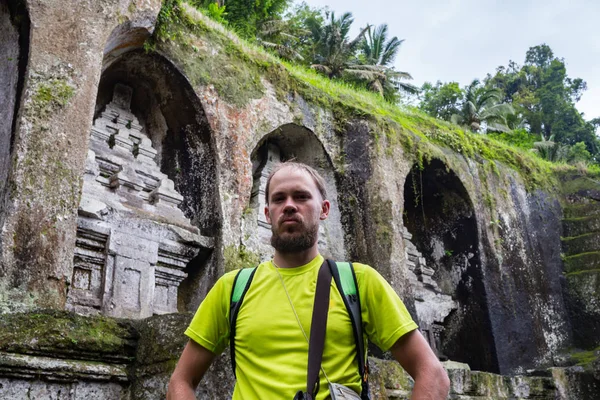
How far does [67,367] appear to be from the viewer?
3.18m

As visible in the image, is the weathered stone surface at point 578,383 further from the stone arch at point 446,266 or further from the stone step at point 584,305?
the stone step at point 584,305

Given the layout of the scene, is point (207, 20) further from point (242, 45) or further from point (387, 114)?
point (387, 114)

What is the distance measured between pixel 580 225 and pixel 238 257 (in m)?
8.29

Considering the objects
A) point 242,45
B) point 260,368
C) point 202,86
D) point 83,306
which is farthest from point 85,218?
point 260,368

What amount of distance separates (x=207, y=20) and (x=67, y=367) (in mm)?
5730

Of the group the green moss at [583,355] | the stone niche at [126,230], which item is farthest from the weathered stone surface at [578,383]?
the stone niche at [126,230]

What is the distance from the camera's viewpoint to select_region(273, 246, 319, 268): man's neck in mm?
2004

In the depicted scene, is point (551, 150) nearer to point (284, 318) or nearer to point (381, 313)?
point (381, 313)

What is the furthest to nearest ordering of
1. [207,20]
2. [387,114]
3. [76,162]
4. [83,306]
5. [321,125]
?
[387,114]
[321,125]
[207,20]
[83,306]
[76,162]

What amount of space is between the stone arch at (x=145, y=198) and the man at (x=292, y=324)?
3976 mm

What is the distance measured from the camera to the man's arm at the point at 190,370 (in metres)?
1.94

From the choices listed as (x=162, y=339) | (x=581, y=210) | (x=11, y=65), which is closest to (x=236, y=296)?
(x=162, y=339)

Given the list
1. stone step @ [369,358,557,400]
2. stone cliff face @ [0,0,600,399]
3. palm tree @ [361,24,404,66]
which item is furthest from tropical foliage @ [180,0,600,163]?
stone step @ [369,358,557,400]

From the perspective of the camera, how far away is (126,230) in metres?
6.14
